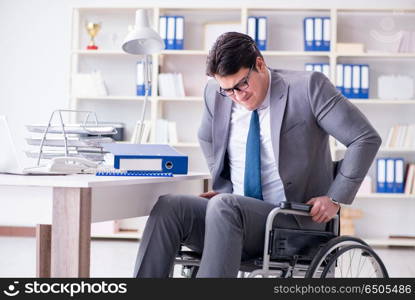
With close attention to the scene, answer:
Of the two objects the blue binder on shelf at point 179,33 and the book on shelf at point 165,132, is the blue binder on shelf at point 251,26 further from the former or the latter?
the book on shelf at point 165,132

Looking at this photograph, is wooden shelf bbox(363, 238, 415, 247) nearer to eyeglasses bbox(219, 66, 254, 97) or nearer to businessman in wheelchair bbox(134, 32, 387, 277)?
businessman in wheelchair bbox(134, 32, 387, 277)

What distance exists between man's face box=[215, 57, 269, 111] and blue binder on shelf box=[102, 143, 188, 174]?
0.26 meters

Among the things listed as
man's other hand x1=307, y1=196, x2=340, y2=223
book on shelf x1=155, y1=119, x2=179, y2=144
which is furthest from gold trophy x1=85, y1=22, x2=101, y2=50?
man's other hand x1=307, y1=196, x2=340, y2=223

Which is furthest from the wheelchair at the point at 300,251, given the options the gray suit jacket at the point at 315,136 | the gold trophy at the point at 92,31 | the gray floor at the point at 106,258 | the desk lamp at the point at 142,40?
the gold trophy at the point at 92,31

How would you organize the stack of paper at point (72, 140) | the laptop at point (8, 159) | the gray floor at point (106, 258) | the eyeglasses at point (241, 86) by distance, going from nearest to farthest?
1. the laptop at point (8, 159)
2. the eyeglasses at point (241, 86)
3. the stack of paper at point (72, 140)
4. the gray floor at point (106, 258)

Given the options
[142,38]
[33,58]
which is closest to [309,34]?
[33,58]

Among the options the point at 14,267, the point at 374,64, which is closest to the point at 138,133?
the point at 14,267

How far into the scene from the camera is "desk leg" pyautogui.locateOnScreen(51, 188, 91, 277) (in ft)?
5.72

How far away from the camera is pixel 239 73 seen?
88.0 inches

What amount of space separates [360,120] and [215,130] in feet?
1.57

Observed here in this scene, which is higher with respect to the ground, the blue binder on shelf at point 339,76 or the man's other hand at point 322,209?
the blue binder on shelf at point 339,76

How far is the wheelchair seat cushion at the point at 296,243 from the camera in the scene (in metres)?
2.12

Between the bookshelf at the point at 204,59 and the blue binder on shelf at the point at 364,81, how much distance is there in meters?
0.07

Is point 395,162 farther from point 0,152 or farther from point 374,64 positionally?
point 0,152
